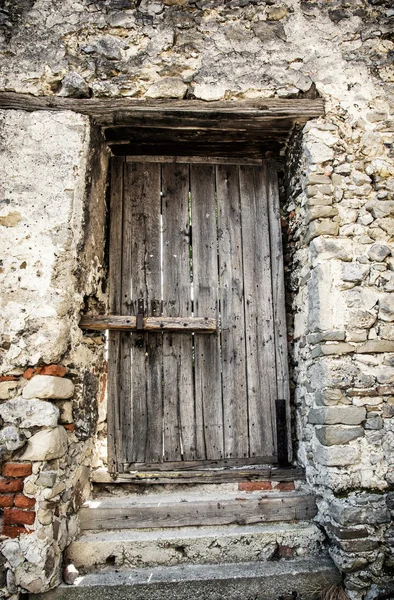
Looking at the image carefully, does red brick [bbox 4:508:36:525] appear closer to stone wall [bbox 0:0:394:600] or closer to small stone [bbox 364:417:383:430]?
stone wall [bbox 0:0:394:600]

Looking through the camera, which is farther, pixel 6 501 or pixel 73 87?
pixel 73 87

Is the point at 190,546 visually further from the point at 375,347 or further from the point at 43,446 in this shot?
the point at 375,347

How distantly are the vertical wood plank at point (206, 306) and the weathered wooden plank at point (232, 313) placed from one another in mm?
46

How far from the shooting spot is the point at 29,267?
2.42 metres

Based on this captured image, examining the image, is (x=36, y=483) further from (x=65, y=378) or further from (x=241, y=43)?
(x=241, y=43)

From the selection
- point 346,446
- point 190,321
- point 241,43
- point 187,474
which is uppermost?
point 241,43

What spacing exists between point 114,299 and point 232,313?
854 millimetres

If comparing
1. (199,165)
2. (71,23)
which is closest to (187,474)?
(199,165)

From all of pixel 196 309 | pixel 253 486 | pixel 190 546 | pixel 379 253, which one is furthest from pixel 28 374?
pixel 379 253

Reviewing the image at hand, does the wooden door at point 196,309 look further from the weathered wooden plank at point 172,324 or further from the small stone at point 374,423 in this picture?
the small stone at point 374,423

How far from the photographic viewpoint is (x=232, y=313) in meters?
3.00

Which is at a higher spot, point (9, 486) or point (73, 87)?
point (73, 87)

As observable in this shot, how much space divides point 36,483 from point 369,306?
2107 millimetres

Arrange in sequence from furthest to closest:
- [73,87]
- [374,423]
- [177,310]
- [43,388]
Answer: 1. [177,310]
2. [73,87]
3. [374,423]
4. [43,388]
